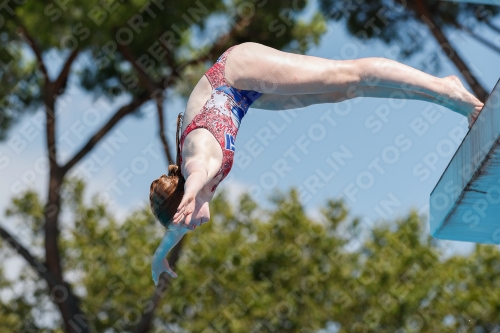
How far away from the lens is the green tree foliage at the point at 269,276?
16.7 meters

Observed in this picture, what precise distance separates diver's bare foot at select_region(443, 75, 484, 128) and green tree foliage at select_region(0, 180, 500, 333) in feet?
39.6

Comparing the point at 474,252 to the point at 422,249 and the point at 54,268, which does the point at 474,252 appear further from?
the point at 54,268

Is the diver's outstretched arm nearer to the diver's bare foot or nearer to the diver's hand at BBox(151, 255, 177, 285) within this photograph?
the diver's hand at BBox(151, 255, 177, 285)

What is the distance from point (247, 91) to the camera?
4836 mm

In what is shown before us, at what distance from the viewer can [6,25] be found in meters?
12.3

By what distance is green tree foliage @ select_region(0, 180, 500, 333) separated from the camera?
1667 cm

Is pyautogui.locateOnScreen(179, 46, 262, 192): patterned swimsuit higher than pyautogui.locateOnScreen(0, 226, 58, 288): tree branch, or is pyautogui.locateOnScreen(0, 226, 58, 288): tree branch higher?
pyautogui.locateOnScreen(179, 46, 262, 192): patterned swimsuit

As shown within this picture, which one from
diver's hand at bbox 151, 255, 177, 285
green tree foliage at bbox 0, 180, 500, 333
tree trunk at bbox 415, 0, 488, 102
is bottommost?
green tree foliage at bbox 0, 180, 500, 333

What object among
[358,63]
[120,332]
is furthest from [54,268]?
[358,63]

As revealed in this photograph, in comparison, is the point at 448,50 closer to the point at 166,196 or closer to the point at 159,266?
the point at 159,266

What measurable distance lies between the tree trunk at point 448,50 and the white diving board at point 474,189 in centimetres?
592

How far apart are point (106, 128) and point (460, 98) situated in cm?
878

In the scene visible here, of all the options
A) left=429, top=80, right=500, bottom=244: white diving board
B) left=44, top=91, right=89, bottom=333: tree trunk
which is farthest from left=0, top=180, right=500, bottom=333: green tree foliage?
left=429, top=80, right=500, bottom=244: white diving board

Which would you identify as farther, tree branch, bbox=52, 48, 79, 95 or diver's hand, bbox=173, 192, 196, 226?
tree branch, bbox=52, 48, 79, 95
